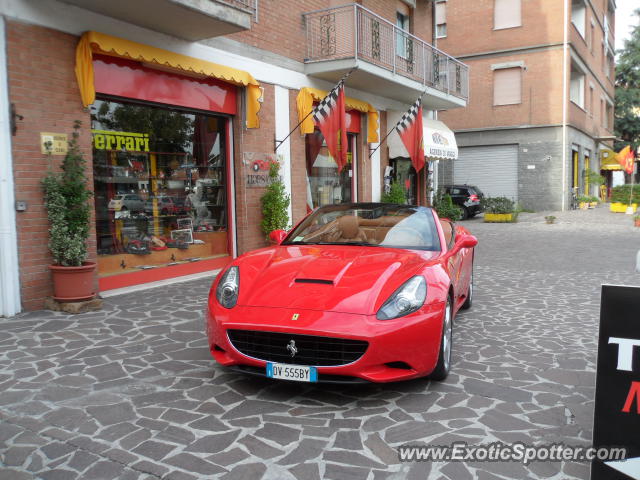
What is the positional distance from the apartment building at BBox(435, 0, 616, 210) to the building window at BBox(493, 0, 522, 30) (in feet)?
0.15

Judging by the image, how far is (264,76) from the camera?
10789mm

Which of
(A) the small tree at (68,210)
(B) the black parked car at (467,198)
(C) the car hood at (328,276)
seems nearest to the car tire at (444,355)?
(C) the car hood at (328,276)

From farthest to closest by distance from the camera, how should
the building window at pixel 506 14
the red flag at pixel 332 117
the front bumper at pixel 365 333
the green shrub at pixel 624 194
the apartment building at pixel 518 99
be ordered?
1. the building window at pixel 506 14
2. the apartment building at pixel 518 99
3. the green shrub at pixel 624 194
4. the red flag at pixel 332 117
5. the front bumper at pixel 365 333

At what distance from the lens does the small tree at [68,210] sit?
6.86 metres

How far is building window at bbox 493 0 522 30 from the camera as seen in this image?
27.0 metres

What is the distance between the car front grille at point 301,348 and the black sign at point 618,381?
147 cm

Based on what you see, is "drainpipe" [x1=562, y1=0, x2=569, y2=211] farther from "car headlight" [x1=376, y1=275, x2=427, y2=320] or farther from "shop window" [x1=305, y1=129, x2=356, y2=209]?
"car headlight" [x1=376, y1=275, x2=427, y2=320]

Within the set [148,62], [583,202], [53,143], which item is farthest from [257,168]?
[583,202]

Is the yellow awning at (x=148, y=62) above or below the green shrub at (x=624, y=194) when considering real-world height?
above

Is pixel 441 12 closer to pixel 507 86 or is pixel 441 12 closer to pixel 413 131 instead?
pixel 507 86

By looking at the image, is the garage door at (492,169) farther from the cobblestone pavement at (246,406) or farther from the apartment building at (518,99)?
the cobblestone pavement at (246,406)

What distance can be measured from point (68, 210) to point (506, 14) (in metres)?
26.0

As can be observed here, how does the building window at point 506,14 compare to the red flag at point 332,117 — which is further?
the building window at point 506,14

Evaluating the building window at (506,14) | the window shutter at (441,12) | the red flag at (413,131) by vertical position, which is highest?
the window shutter at (441,12)
